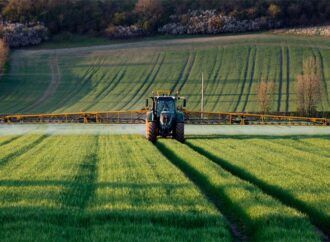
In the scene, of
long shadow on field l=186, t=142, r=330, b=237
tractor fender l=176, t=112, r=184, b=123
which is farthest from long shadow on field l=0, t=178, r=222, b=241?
tractor fender l=176, t=112, r=184, b=123

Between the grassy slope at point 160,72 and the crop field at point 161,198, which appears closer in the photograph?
the crop field at point 161,198

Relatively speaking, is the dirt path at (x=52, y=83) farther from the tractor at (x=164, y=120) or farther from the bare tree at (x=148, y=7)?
the tractor at (x=164, y=120)

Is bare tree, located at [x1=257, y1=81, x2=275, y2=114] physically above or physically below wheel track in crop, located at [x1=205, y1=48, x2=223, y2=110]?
below

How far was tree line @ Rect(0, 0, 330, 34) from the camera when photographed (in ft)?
382

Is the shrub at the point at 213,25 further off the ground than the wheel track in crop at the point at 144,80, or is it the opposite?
the shrub at the point at 213,25

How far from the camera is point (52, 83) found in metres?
90.8

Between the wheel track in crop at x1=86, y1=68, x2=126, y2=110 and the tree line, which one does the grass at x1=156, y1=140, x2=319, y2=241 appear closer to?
the wheel track in crop at x1=86, y1=68, x2=126, y2=110

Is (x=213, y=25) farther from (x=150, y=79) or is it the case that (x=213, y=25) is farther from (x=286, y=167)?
(x=286, y=167)

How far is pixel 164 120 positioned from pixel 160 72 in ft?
196

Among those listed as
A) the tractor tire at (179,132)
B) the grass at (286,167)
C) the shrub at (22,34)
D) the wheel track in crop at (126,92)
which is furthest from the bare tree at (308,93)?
the shrub at (22,34)

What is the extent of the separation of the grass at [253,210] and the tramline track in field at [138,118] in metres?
44.1

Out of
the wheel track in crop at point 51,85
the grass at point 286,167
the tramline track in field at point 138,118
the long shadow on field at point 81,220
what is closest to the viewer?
A: the long shadow on field at point 81,220

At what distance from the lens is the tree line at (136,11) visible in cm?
11638

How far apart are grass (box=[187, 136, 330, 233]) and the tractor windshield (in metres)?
3.35
